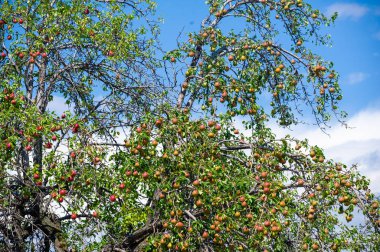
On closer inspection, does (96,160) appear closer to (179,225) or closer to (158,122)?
(158,122)

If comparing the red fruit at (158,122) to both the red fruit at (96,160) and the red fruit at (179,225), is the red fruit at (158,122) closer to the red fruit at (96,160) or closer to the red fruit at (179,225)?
the red fruit at (96,160)

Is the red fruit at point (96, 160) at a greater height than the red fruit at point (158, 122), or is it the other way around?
the red fruit at point (158, 122)

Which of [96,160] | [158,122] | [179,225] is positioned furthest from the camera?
[158,122]

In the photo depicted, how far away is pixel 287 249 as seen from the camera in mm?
8664

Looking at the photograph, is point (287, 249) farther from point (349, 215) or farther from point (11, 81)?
point (11, 81)

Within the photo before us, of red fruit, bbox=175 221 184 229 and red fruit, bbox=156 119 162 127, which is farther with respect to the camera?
red fruit, bbox=156 119 162 127

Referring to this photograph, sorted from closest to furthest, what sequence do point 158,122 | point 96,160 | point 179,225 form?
point 179,225, point 96,160, point 158,122

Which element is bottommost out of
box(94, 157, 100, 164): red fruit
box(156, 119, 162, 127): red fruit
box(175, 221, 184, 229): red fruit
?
box(175, 221, 184, 229): red fruit

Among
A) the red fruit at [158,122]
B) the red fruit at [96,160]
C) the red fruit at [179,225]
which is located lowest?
the red fruit at [179,225]

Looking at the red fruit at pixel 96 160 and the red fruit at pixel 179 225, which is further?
the red fruit at pixel 96 160

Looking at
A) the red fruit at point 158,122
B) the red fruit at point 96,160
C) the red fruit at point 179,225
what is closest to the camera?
the red fruit at point 179,225

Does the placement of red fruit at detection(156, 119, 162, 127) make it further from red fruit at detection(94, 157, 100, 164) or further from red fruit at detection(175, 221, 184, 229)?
red fruit at detection(175, 221, 184, 229)

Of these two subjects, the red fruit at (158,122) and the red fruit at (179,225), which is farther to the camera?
the red fruit at (158,122)

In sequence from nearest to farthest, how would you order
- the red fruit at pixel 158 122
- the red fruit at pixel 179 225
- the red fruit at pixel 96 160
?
the red fruit at pixel 179 225
the red fruit at pixel 96 160
the red fruit at pixel 158 122
